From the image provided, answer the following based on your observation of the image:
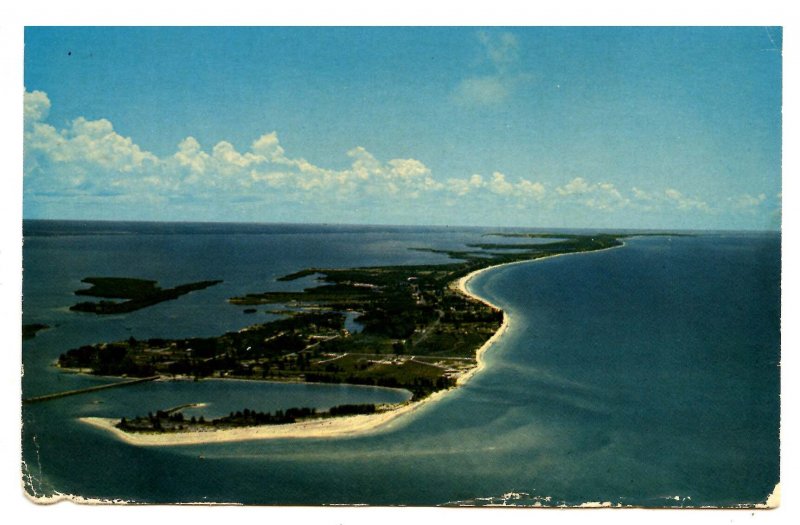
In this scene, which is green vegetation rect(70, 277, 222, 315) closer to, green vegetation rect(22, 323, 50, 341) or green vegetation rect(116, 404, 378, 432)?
green vegetation rect(22, 323, 50, 341)

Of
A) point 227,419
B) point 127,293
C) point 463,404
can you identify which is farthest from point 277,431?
point 127,293

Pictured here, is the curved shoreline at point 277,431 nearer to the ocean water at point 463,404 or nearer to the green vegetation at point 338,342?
the ocean water at point 463,404

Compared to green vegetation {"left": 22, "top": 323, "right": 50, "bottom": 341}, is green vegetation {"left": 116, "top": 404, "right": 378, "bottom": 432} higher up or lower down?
lower down

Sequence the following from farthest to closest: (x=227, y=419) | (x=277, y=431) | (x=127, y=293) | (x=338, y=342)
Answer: (x=127, y=293)
(x=338, y=342)
(x=227, y=419)
(x=277, y=431)

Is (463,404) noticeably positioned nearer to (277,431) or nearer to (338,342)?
(338,342)

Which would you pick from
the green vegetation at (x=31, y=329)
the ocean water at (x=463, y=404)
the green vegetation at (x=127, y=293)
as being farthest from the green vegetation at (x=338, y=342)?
the green vegetation at (x=31, y=329)

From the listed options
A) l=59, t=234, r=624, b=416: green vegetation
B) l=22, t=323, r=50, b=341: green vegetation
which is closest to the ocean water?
l=22, t=323, r=50, b=341: green vegetation
